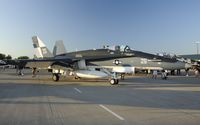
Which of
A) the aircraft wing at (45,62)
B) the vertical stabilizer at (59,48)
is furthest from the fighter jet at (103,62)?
the vertical stabilizer at (59,48)

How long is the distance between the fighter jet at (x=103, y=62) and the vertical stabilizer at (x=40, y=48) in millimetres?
7277

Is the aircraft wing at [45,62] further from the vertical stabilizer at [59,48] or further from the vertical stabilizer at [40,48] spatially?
the vertical stabilizer at [40,48]

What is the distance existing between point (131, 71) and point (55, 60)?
259 inches

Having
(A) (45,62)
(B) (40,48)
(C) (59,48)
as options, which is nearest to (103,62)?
(A) (45,62)

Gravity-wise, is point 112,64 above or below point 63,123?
above

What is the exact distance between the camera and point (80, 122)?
8.12 metres

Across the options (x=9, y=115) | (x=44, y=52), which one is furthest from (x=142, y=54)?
(x=44, y=52)

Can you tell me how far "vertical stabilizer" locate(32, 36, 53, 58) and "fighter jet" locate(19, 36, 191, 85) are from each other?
287 inches

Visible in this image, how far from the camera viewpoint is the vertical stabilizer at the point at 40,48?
34.8m

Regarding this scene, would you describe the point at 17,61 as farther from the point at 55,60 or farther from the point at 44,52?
the point at 44,52

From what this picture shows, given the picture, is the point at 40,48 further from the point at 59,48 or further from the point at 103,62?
the point at 103,62

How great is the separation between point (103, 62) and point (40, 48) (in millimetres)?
13411

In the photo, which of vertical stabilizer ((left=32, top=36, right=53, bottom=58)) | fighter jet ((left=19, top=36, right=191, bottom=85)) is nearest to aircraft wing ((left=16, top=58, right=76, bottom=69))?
fighter jet ((left=19, top=36, right=191, bottom=85))

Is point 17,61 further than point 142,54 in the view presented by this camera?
Yes
